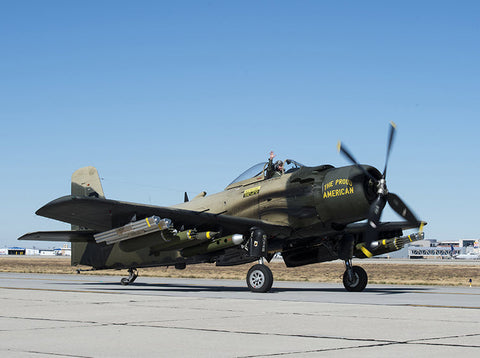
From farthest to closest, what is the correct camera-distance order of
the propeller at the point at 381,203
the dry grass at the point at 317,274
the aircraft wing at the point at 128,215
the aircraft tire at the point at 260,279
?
the dry grass at the point at 317,274, the aircraft tire at the point at 260,279, the aircraft wing at the point at 128,215, the propeller at the point at 381,203

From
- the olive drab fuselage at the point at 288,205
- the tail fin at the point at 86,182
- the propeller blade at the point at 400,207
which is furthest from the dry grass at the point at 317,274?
the tail fin at the point at 86,182

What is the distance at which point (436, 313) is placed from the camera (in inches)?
448

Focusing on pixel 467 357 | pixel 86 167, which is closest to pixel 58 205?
pixel 86 167

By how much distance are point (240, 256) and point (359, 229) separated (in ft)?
13.9

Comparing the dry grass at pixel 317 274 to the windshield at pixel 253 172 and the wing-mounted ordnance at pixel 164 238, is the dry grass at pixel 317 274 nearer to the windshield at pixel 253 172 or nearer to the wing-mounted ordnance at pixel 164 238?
the windshield at pixel 253 172

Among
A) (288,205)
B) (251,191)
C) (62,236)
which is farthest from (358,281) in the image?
(62,236)

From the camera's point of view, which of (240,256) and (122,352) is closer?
(122,352)

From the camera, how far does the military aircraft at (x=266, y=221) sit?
17297 millimetres

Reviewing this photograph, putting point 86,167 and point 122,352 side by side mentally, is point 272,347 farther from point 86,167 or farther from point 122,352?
point 86,167

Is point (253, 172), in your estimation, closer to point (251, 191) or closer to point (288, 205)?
point (251, 191)

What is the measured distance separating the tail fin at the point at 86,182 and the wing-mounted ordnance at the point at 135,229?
5062mm

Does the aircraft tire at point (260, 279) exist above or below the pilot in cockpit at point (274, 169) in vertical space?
below

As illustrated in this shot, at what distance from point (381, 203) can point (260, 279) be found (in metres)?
4.31

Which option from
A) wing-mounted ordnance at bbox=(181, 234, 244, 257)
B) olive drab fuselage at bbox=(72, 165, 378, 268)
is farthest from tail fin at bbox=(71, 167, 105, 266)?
wing-mounted ordnance at bbox=(181, 234, 244, 257)
